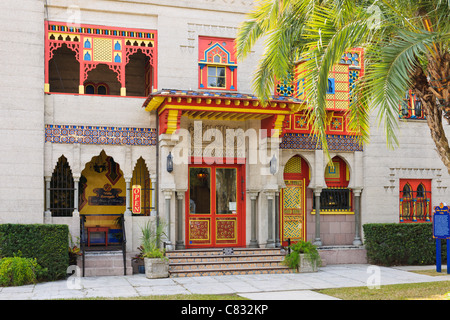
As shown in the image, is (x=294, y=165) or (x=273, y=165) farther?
(x=294, y=165)

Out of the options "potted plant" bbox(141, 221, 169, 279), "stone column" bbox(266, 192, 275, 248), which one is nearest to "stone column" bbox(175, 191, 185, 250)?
"potted plant" bbox(141, 221, 169, 279)

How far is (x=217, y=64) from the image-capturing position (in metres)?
15.1

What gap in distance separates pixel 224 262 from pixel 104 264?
306cm

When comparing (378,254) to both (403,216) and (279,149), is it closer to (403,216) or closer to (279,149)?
(403,216)

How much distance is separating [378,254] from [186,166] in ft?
20.1

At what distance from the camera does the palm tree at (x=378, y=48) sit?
8680 mm

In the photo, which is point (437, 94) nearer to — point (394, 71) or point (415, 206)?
point (394, 71)

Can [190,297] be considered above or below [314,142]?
below

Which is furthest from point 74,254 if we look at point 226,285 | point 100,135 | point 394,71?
point 394,71

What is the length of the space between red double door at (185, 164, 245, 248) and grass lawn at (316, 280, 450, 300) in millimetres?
4590

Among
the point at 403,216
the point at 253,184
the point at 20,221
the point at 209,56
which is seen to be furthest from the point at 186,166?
the point at 403,216

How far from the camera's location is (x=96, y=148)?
1416cm

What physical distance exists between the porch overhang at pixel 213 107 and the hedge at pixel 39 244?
3.85 meters

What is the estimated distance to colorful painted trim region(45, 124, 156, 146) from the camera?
544 inches
